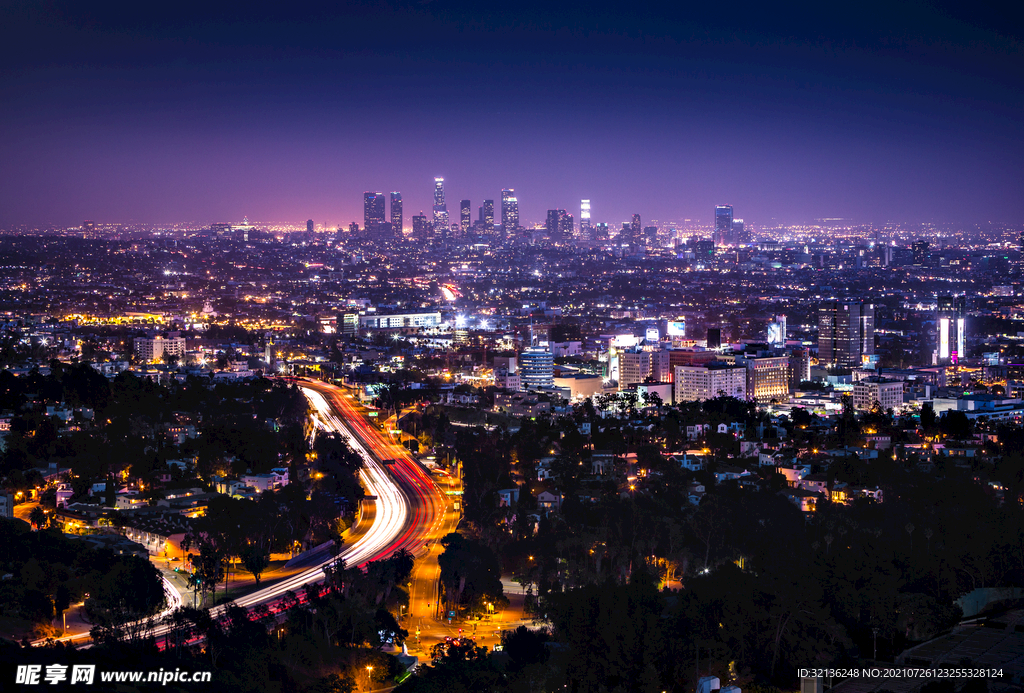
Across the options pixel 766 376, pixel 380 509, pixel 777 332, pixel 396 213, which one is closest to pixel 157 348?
pixel 766 376

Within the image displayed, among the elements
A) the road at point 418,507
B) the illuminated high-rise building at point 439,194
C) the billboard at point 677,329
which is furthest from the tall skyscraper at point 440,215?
the road at point 418,507

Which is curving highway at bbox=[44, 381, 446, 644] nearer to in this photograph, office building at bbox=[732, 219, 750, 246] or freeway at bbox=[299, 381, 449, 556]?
freeway at bbox=[299, 381, 449, 556]

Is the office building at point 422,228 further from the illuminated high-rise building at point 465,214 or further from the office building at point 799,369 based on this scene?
the office building at point 799,369

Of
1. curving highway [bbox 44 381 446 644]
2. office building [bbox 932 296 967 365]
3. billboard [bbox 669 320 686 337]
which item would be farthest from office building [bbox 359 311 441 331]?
curving highway [bbox 44 381 446 644]

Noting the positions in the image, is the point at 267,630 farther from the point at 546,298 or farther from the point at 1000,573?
the point at 546,298

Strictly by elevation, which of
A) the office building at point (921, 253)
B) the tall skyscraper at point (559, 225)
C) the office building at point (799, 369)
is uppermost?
the tall skyscraper at point (559, 225)

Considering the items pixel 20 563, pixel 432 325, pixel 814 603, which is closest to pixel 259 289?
pixel 432 325

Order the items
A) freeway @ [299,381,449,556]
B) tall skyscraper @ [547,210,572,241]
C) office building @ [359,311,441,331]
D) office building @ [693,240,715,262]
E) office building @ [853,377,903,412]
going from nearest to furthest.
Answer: freeway @ [299,381,449,556], office building @ [853,377,903,412], office building @ [359,311,441,331], office building @ [693,240,715,262], tall skyscraper @ [547,210,572,241]
